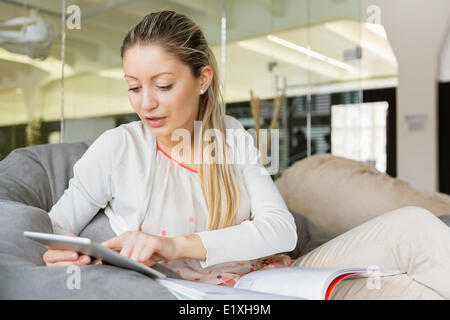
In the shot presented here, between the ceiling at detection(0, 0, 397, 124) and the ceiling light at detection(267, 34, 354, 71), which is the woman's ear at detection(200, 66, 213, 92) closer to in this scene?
the ceiling at detection(0, 0, 397, 124)

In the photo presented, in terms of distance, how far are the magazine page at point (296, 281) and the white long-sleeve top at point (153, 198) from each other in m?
0.11

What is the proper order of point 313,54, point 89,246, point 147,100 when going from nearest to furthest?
point 89,246, point 147,100, point 313,54

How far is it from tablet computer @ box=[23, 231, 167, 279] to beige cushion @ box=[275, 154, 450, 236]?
4.05ft

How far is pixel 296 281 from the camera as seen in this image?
0.88 metres

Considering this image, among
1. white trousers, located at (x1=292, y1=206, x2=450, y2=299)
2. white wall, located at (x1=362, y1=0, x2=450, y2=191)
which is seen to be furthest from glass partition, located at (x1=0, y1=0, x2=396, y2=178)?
white trousers, located at (x1=292, y1=206, x2=450, y2=299)

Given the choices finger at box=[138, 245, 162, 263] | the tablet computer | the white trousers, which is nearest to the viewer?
the tablet computer

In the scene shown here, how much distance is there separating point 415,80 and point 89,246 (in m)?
5.41

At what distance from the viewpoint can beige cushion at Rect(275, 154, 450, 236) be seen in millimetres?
1850

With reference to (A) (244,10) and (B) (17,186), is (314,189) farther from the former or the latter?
(A) (244,10)

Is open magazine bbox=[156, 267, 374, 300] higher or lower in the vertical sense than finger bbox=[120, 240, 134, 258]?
lower

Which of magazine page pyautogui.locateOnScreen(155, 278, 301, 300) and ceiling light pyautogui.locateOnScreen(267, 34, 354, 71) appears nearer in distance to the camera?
magazine page pyautogui.locateOnScreen(155, 278, 301, 300)

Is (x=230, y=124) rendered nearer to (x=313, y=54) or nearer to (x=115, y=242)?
(x=115, y=242)

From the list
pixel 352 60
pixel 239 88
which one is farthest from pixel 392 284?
pixel 352 60

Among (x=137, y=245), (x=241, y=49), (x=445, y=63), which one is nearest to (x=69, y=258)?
(x=137, y=245)
